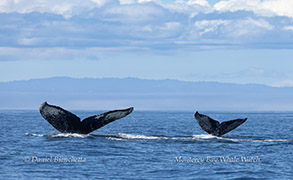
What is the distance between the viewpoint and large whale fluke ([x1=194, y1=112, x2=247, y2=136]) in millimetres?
26891

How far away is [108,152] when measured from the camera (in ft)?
72.9

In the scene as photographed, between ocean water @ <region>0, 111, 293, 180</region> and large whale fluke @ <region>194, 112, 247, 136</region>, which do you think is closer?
ocean water @ <region>0, 111, 293, 180</region>

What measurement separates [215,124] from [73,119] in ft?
22.2

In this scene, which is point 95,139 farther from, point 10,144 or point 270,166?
point 270,166

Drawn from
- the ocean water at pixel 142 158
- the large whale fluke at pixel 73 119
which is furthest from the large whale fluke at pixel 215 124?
the large whale fluke at pixel 73 119

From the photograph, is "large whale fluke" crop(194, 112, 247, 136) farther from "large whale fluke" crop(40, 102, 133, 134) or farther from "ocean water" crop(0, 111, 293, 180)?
"large whale fluke" crop(40, 102, 133, 134)

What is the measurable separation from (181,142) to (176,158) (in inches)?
224

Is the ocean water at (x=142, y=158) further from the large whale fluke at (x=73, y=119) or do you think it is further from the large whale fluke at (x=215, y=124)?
the large whale fluke at (x=215, y=124)

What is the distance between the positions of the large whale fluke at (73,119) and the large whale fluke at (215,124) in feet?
12.7

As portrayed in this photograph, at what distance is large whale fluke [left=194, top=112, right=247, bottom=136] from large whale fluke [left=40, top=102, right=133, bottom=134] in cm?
386

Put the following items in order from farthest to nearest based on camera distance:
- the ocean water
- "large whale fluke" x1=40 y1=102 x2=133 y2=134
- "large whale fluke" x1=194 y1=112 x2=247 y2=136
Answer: "large whale fluke" x1=194 y1=112 x2=247 y2=136 < "large whale fluke" x1=40 y1=102 x2=133 y2=134 < the ocean water

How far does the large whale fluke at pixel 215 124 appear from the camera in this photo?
26891 mm

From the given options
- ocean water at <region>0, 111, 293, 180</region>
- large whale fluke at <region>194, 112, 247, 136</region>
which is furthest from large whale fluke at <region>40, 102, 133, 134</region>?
large whale fluke at <region>194, 112, 247, 136</region>

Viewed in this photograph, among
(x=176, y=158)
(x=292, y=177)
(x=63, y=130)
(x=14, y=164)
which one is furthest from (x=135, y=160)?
(x=63, y=130)
